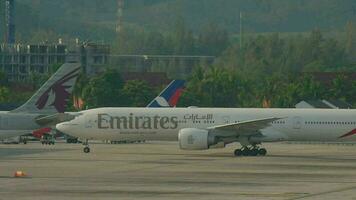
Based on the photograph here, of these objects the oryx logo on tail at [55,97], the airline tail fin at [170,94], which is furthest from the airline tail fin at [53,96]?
the airline tail fin at [170,94]

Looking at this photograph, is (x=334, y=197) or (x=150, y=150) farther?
(x=150, y=150)

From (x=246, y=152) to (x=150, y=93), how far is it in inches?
2467

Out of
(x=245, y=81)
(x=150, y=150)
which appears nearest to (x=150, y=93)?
(x=245, y=81)

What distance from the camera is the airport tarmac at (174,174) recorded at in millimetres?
44562

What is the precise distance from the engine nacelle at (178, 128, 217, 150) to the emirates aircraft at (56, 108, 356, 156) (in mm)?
1231

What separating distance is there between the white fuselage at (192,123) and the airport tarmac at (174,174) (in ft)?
3.97

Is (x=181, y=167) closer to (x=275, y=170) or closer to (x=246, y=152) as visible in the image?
(x=275, y=170)

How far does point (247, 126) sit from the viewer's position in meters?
72.1

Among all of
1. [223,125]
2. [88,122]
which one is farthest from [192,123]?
[88,122]

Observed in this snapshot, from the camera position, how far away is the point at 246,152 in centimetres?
7231

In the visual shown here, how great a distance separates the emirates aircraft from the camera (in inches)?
2859

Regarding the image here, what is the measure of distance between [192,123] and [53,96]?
40.1 feet

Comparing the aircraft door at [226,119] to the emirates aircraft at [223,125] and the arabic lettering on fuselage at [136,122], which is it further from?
the arabic lettering on fuselage at [136,122]

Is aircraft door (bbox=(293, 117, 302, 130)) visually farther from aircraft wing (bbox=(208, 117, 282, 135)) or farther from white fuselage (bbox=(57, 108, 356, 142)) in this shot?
aircraft wing (bbox=(208, 117, 282, 135))
